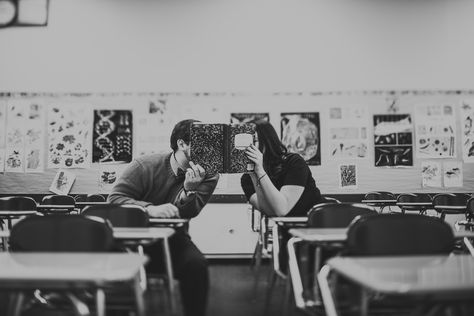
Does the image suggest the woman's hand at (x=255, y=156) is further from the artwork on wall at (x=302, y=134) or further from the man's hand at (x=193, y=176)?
the artwork on wall at (x=302, y=134)

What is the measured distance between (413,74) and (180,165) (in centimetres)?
358

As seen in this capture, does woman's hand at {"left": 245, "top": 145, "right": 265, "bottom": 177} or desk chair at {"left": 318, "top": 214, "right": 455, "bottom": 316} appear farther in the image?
woman's hand at {"left": 245, "top": 145, "right": 265, "bottom": 177}

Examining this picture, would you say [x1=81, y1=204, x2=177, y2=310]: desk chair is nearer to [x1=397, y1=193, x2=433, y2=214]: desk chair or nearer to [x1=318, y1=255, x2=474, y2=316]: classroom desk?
[x1=318, y1=255, x2=474, y2=316]: classroom desk

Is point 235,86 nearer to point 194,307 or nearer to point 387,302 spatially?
point 194,307

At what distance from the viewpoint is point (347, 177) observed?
4.87 metres

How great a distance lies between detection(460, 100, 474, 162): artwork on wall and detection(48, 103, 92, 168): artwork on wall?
428 centimetres

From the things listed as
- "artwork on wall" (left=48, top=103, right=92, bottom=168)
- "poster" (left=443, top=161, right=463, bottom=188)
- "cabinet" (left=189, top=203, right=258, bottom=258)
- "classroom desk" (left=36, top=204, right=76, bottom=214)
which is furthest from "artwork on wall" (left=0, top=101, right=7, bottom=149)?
"poster" (left=443, top=161, right=463, bottom=188)

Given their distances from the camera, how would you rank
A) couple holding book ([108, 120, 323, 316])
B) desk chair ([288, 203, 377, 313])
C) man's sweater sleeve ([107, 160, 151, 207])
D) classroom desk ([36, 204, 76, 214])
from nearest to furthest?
1. desk chair ([288, 203, 377, 313])
2. couple holding book ([108, 120, 323, 316])
3. man's sweater sleeve ([107, 160, 151, 207])
4. classroom desk ([36, 204, 76, 214])

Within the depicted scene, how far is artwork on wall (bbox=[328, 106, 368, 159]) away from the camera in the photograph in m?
4.93

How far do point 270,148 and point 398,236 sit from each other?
3.90ft

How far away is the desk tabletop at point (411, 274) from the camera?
2.92 ft

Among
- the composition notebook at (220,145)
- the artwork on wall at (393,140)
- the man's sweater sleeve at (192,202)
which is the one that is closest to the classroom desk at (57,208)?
the man's sweater sleeve at (192,202)

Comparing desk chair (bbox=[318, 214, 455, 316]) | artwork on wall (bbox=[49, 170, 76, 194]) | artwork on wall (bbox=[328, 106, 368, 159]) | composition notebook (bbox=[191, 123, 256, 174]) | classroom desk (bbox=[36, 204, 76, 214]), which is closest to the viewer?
desk chair (bbox=[318, 214, 455, 316])

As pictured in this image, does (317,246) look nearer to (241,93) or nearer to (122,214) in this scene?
(122,214)
